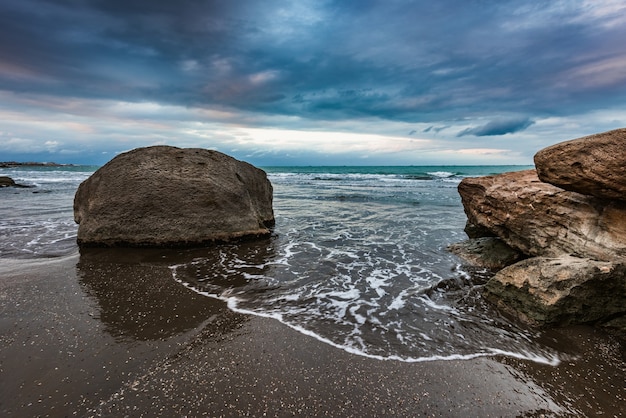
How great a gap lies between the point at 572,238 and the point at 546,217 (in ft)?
1.74

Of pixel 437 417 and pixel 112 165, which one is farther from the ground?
pixel 112 165

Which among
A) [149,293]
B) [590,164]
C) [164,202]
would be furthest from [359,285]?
[164,202]

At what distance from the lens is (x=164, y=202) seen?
7.09 m

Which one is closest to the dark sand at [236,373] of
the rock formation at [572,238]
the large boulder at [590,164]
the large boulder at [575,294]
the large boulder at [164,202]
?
the large boulder at [575,294]

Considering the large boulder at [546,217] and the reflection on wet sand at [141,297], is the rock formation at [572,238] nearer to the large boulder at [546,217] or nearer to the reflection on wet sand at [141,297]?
the large boulder at [546,217]

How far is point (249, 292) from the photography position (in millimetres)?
4770

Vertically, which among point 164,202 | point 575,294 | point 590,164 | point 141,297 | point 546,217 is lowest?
point 141,297

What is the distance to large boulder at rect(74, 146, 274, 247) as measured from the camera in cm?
687

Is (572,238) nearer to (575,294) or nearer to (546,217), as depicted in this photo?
(546,217)

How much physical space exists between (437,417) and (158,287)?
160 inches

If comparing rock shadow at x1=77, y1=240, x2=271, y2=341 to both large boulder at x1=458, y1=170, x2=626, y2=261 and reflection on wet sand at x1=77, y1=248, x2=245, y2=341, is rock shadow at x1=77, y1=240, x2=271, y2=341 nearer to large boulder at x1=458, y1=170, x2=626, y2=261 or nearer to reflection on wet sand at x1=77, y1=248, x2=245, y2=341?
reflection on wet sand at x1=77, y1=248, x2=245, y2=341

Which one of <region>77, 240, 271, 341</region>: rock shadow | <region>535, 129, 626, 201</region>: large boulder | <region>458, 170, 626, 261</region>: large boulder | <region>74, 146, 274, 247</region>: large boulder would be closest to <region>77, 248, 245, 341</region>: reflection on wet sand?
<region>77, 240, 271, 341</region>: rock shadow

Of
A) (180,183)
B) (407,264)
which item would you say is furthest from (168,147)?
(407,264)

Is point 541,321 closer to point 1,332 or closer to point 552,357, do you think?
point 552,357
